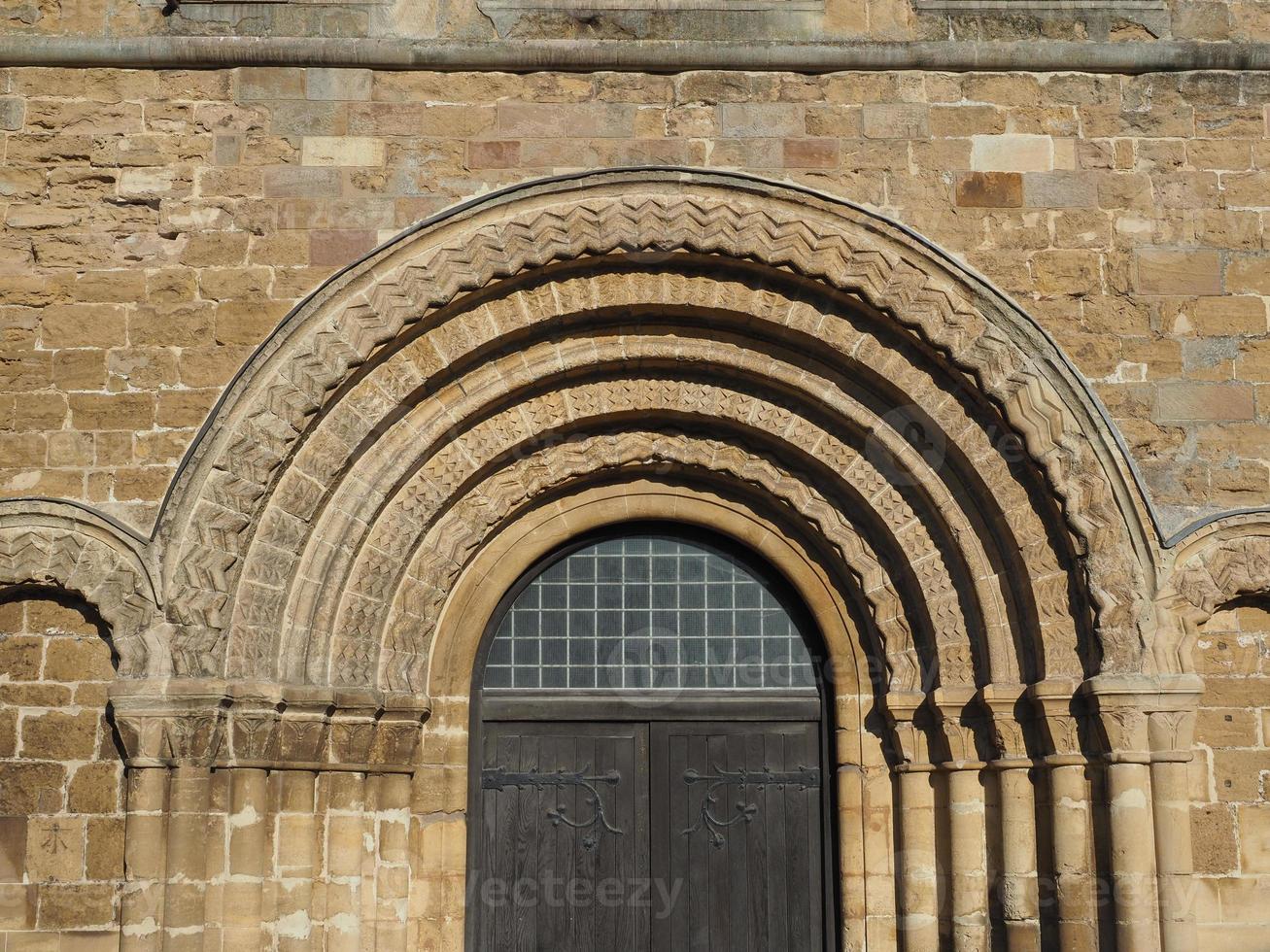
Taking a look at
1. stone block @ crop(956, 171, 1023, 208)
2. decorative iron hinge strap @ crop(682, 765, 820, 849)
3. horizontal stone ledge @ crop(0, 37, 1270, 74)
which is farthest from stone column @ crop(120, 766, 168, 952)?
stone block @ crop(956, 171, 1023, 208)

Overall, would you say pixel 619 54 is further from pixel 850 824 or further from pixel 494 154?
pixel 850 824

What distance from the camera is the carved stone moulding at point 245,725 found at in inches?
271

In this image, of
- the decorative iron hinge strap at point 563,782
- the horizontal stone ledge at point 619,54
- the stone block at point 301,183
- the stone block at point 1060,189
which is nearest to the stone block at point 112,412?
the stone block at point 301,183

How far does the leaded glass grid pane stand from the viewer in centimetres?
824

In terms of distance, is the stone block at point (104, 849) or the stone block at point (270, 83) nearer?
the stone block at point (104, 849)

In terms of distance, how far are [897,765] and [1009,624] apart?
93 cm

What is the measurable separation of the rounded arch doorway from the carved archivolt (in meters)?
0.91

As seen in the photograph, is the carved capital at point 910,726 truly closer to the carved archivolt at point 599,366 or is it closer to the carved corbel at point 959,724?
the carved corbel at point 959,724

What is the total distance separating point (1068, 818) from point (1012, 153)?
316 centimetres

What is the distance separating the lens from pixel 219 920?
687cm

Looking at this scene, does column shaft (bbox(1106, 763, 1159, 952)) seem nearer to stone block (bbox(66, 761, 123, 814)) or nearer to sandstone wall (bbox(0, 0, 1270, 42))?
sandstone wall (bbox(0, 0, 1270, 42))

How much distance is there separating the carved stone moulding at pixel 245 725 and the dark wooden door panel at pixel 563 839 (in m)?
0.85

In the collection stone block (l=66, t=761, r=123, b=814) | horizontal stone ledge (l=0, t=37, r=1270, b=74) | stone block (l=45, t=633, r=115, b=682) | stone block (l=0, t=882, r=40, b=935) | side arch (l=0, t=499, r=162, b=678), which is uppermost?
horizontal stone ledge (l=0, t=37, r=1270, b=74)

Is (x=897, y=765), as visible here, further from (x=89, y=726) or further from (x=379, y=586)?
(x=89, y=726)
